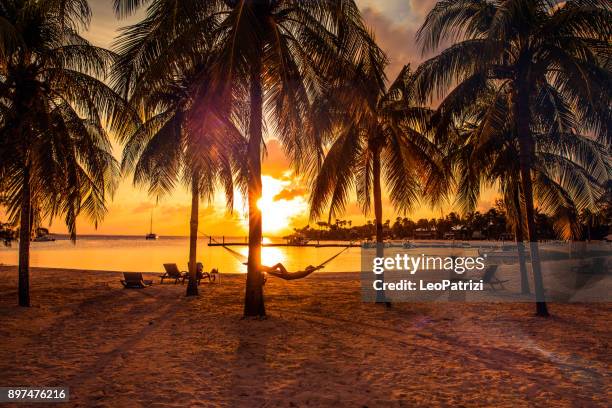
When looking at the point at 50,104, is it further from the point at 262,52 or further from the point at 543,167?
the point at 543,167

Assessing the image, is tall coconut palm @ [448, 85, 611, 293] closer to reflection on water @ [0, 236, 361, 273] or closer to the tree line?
reflection on water @ [0, 236, 361, 273]

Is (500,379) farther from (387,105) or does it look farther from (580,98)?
(387,105)

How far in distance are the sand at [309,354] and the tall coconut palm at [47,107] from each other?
2.69 m

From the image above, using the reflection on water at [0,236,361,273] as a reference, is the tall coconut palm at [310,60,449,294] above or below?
above

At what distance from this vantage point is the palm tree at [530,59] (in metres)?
7.52

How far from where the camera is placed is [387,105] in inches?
432

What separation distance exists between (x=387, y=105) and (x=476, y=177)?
3.59 m

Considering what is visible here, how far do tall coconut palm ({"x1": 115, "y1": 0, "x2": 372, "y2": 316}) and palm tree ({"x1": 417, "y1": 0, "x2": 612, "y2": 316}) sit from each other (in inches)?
85.3

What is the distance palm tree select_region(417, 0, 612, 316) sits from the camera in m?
7.52

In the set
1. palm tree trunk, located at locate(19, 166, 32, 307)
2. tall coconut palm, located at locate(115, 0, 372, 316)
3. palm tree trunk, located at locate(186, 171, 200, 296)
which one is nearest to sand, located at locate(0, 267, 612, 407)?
palm tree trunk, located at locate(19, 166, 32, 307)

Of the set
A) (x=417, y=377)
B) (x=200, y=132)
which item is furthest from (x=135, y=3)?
(x=417, y=377)

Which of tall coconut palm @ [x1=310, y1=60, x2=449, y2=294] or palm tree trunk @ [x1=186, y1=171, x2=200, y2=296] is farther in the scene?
palm tree trunk @ [x1=186, y1=171, x2=200, y2=296]

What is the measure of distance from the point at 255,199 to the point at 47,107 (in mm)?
4907

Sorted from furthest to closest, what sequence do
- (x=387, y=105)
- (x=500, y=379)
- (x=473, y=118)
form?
(x=473, y=118), (x=387, y=105), (x=500, y=379)
